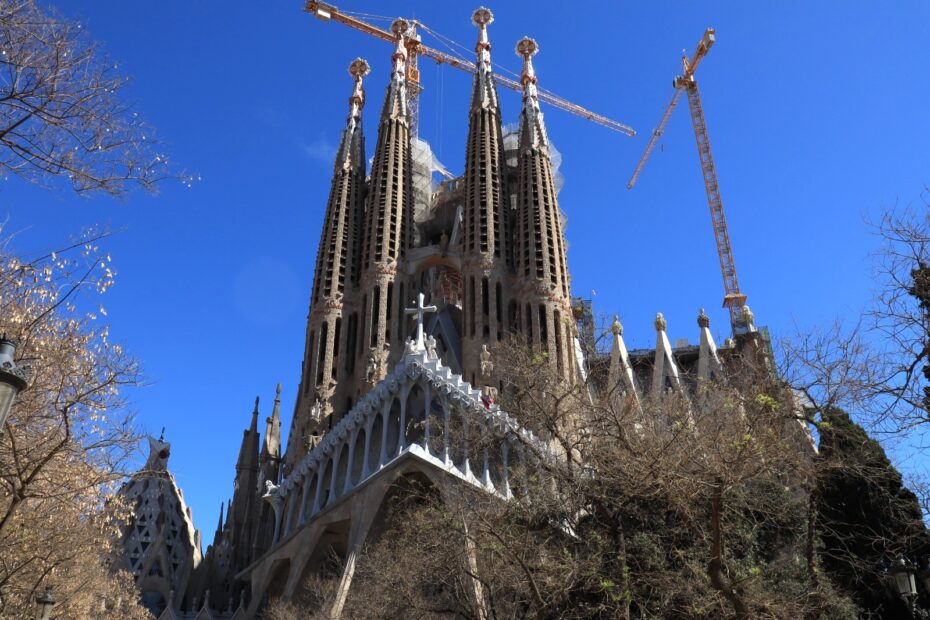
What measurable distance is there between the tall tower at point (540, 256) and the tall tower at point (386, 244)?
5.42 meters

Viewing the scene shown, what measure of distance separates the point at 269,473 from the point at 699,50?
141 feet

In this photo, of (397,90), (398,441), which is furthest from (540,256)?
(397,90)

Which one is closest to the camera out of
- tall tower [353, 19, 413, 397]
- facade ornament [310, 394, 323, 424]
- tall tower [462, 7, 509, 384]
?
facade ornament [310, 394, 323, 424]

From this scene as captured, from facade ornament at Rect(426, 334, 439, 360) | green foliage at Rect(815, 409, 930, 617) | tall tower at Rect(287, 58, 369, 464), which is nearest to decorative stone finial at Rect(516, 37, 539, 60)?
tall tower at Rect(287, 58, 369, 464)

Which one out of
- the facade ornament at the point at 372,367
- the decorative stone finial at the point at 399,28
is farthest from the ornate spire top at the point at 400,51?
the facade ornament at the point at 372,367

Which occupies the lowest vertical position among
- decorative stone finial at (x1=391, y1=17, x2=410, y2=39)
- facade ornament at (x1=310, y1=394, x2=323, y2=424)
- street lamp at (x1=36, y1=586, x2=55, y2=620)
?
street lamp at (x1=36, y1=586, x2=55, y2=620)

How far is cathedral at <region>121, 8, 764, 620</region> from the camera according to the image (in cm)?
2617

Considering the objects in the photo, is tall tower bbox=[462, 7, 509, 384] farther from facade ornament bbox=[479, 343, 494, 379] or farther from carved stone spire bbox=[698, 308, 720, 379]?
carved stone spire bbox=[698, 308, 720, 379]

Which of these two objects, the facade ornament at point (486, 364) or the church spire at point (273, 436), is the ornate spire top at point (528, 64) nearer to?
the facade ornament at point (486, 364)

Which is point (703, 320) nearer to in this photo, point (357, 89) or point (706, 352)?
point (706, 352)

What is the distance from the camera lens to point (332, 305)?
1379 inches

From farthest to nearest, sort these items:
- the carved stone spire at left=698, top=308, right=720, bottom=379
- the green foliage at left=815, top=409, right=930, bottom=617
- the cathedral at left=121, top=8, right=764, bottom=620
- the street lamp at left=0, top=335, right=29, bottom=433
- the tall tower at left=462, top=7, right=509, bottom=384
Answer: the carved stone spire at left=698, top=308, right=720, bottom=379 → the tall tower at left=462, top=7, right=509, bottom=384 → the cathedral at left=121, top=8, right=764, bottom=620 → the green foliage at left=815, top=409, right=930, bottom=617 → the street lamp at left=0, top=335, right=29, bottom=433

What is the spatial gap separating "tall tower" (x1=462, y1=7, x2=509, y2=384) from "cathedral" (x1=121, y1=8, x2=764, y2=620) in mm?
88

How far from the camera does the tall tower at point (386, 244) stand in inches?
1307
